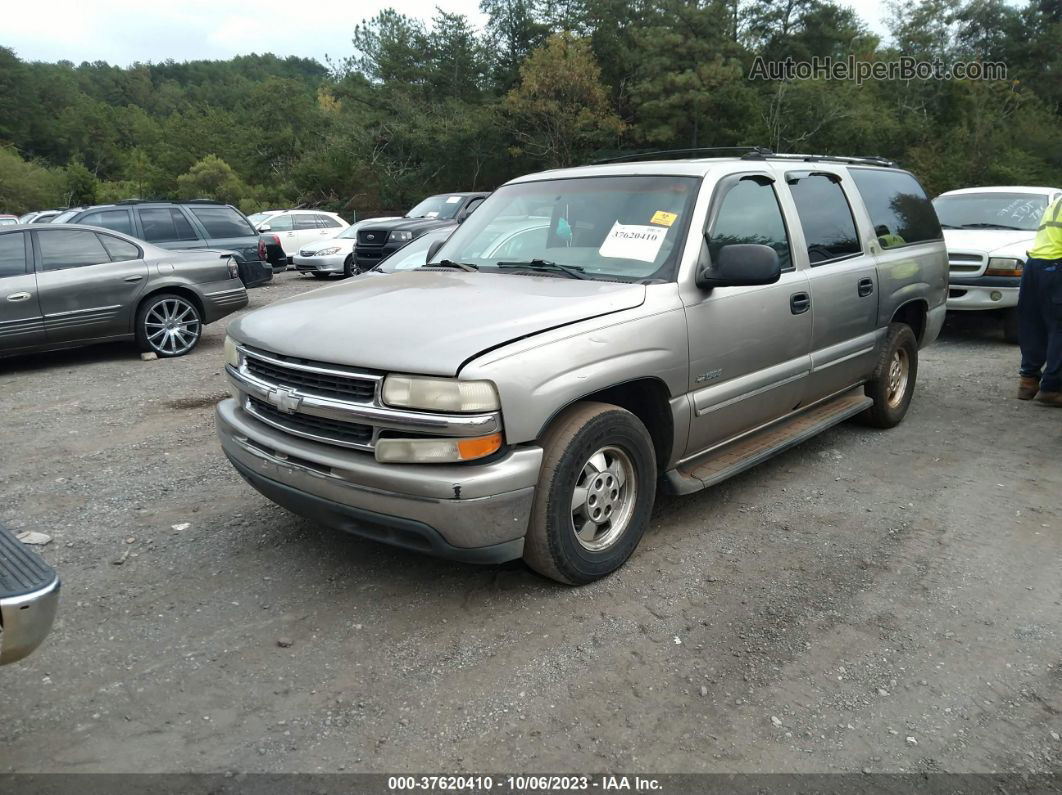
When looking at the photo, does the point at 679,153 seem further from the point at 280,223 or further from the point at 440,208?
the point at 280,223

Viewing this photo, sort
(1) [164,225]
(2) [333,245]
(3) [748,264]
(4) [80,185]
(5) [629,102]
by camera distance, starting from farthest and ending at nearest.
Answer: (4) [80,185] → (5) [629,102] → (2) [333,245] → (1) [164,225] → (3) [748,264]

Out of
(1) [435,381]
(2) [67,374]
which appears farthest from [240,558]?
(2) [67,374]

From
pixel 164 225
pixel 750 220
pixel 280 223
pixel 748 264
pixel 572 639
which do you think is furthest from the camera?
pixel 280 223

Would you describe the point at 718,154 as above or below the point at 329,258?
above

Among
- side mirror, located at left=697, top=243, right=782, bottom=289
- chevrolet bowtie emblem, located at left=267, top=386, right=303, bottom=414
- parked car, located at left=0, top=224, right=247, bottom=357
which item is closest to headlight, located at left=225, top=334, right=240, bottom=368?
chevrolet bowtie emblem, located at left=267, top=386, right=303, bottom=414

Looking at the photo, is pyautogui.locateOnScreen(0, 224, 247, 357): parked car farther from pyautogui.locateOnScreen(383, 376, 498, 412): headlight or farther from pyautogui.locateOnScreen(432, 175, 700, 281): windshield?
pyautogui.locateOnScreen(383, 376, 498, 412): headlight

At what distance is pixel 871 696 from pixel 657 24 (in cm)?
4566

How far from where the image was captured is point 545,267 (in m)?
4.09

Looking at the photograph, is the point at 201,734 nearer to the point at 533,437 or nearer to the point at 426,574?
the point at 426,574

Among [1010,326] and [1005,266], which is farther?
[1010,326]

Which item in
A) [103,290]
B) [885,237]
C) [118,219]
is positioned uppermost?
[118,219]

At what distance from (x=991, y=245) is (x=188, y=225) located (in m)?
11.1

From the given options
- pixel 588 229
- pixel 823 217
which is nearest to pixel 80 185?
pixel 588 229

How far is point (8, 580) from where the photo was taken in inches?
86.7
